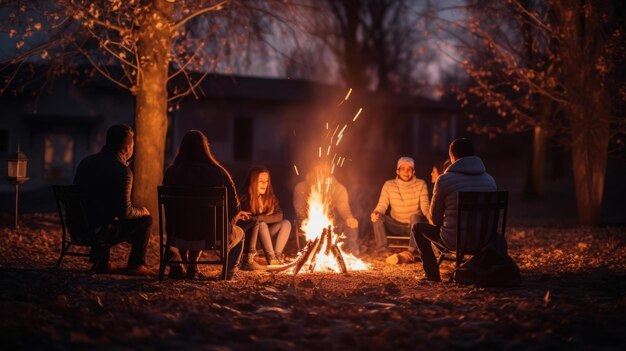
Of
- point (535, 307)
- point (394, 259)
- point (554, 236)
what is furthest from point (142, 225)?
point (554, 236)

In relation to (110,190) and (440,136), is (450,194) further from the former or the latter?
(440,136)

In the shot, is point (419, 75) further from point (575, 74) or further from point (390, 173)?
point (575, 74)

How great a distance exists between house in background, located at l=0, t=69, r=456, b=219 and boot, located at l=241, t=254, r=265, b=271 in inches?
416

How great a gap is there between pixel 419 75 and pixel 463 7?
25338 millimetres

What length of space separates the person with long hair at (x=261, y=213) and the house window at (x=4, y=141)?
20.7 metres

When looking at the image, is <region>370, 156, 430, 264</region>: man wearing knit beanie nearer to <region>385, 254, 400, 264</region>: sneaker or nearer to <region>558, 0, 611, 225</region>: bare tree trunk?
<region>385, 254, 400, 264</region>: sneaker

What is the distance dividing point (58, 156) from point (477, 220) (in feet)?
77.3

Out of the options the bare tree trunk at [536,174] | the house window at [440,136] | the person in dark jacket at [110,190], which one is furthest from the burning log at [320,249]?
the house window at [440,136]

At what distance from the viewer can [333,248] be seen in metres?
8.72

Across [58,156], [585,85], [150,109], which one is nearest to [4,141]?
[58,156]

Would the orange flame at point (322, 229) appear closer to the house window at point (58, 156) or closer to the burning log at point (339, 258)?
the burning log at point (339, 258)

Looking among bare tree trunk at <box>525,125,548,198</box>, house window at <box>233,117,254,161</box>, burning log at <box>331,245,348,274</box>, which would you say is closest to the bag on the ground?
burning log at <box>331,245,348,274</box>

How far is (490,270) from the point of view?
7488 millimetres

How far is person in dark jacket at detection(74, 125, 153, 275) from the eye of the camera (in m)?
7.91
